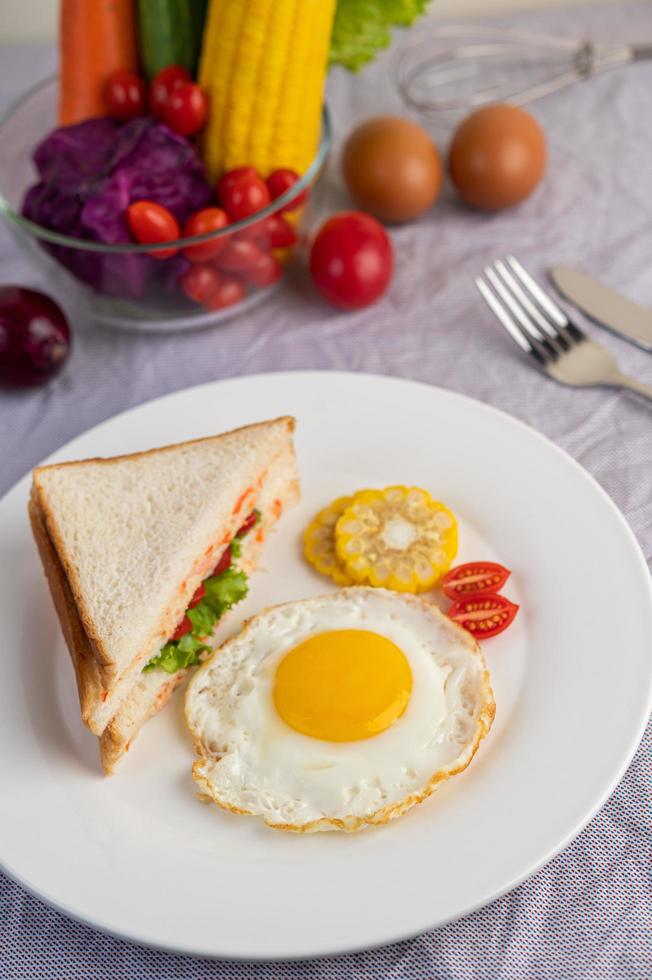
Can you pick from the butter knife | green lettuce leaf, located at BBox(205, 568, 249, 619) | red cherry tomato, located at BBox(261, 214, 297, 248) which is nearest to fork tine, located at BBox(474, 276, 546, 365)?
the butter knife

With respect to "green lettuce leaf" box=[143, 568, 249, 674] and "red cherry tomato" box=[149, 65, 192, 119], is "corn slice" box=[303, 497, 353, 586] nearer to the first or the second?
"green lettuce leaf" box=[143, 568, 249, 674]

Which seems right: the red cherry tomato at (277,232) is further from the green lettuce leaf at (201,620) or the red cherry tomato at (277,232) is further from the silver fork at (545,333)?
the green lettuce leaf at (201,620)

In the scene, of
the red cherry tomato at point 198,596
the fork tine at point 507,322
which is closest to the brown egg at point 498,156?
the fork tine at point 507,322

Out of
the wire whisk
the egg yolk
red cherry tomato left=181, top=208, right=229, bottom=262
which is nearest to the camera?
the egg yolk

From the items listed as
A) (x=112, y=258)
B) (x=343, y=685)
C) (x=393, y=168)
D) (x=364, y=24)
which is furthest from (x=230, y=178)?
(x=343, y=685)

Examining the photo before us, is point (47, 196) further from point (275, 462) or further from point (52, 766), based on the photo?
point (52, 766)

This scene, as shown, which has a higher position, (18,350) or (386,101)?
(386,101)

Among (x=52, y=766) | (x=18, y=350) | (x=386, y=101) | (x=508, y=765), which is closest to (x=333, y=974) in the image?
(x=508, y=765)
